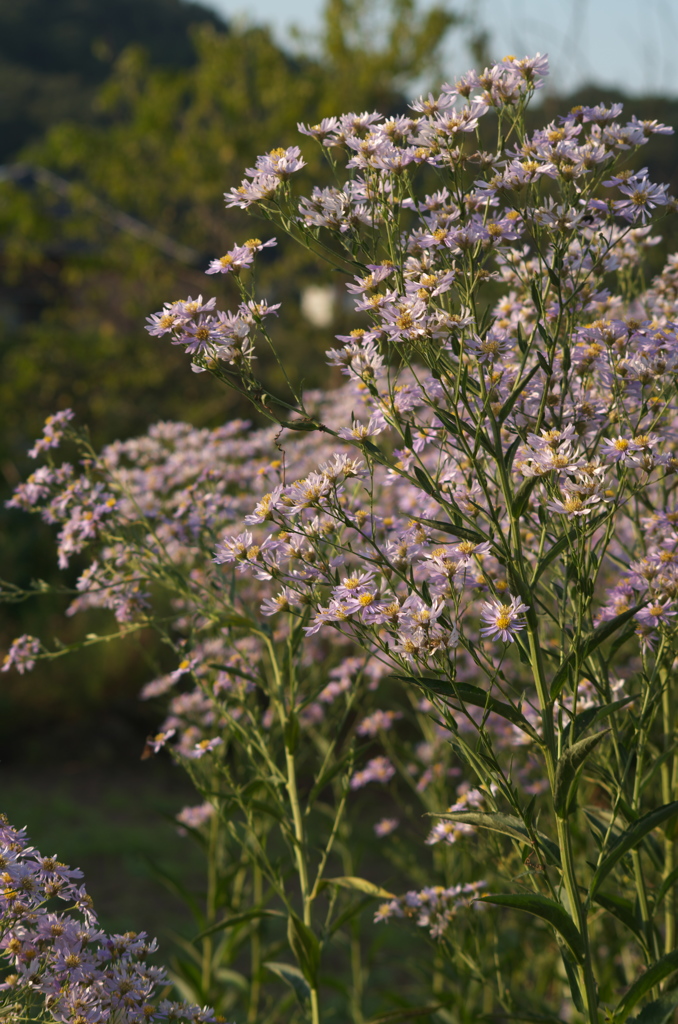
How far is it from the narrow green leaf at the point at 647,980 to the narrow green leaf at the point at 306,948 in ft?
2.32

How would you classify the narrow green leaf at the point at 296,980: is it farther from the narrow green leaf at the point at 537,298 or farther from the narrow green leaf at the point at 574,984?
the narrow green leaf at the point at 537,298

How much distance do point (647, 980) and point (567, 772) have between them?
1.29 feet

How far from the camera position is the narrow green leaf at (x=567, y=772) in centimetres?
151

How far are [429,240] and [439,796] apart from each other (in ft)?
6.58

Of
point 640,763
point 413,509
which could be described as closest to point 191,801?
point 413,509

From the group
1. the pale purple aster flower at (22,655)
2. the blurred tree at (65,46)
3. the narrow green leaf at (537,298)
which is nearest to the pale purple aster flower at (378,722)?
A: the pale purple aster flower at (22,655)

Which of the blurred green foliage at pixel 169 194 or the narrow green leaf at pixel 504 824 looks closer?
the narrow green leaf at pixel 504 824

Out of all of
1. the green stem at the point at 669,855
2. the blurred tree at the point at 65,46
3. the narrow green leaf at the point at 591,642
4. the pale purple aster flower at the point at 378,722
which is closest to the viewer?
the narrow green leaf at the point at 591,642

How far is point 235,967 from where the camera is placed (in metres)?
3.80

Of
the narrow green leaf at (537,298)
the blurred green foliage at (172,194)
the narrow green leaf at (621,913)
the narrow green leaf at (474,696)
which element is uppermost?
the blurred green foliage at (172,194)

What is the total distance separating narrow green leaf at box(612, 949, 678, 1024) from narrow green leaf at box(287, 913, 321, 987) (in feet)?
2.32

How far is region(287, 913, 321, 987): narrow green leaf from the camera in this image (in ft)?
6.66

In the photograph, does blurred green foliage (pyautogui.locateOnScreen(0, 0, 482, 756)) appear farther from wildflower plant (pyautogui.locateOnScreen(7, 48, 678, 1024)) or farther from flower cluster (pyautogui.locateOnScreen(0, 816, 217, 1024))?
flower cluster (pyautogui.locateOnScreen(0, 816, 217, 1024))

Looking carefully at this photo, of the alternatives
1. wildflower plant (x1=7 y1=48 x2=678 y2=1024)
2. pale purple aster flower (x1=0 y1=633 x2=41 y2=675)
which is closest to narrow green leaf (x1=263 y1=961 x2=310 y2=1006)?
wildflower plant (x1=7 y1=48 x2=678 y2=1024)
